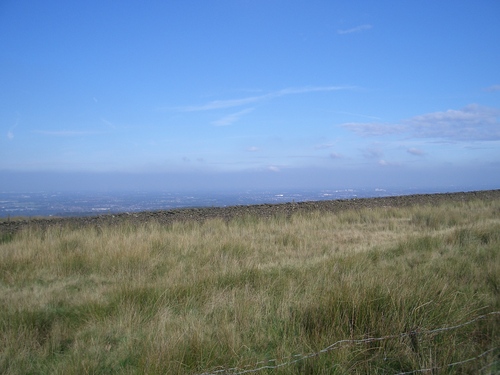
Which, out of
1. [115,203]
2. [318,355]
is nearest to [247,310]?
[318,355]

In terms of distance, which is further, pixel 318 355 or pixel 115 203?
pixel 115 203

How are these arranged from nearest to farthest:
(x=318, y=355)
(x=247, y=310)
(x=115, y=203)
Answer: (x=318, y=355), (x=247, y=310), (x=115, y=203)

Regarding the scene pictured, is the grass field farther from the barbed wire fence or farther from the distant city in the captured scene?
the distant city

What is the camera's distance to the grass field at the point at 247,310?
3.72 metres

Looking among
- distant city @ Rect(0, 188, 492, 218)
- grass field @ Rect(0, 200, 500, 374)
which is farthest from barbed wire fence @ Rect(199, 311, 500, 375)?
distant city @ Rect(0, 188, 492, 218)

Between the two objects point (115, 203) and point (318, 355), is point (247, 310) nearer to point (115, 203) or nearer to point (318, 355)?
point (318, 355)

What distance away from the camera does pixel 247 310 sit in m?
4.84

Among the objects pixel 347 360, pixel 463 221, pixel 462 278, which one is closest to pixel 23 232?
pixel 347 360

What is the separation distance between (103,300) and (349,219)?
38.8 feet

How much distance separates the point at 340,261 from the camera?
24.4 feet

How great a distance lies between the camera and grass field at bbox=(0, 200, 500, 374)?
372 centimetres

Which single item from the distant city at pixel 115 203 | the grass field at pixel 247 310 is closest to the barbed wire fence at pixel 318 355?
the grass field at pixel 247 310

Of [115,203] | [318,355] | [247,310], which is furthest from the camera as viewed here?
[115,203]

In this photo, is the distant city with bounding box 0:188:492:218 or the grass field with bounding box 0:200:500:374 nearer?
the grass field with bounding box 0:200:500:374
